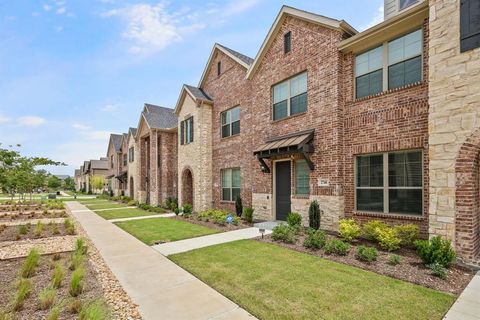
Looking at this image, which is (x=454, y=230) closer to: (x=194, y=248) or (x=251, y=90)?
(x=194, y=248)

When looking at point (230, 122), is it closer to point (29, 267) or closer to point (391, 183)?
point (391, 183)

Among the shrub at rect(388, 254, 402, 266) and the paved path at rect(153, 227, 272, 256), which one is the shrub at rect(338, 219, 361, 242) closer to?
the shrub at rect(388, 254, 402, 266)

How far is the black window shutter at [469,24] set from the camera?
19.7 feet

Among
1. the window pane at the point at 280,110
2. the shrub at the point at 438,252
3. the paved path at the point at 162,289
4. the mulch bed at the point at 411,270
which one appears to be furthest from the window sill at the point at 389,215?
the paved path at the point at 162,289

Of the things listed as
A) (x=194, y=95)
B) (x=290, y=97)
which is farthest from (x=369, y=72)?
(x=194, y=95)

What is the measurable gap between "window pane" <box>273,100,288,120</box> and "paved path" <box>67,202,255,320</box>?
25.4ft

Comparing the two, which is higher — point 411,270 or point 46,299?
point 46,299

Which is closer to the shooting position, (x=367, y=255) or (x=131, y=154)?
(x=367, y=255)

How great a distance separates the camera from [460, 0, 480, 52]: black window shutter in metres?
6.00

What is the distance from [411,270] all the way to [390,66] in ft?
20.3

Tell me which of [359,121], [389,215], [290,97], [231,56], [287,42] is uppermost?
[231,56]

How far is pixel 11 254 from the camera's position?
25.6 ft

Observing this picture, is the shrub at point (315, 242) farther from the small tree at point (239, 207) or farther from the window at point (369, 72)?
the small tree at point (239, 207)

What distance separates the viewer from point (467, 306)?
425 centimetres
